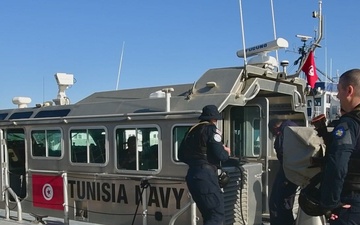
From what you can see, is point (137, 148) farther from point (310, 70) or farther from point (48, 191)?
point (310, 70)

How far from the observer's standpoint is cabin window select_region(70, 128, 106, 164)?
6.43 m

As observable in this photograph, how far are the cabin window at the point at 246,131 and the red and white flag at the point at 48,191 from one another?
2781 mm

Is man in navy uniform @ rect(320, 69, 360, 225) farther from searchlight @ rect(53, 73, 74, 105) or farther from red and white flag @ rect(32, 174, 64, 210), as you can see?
searchlight @ rect(53, 73, 74, 105)

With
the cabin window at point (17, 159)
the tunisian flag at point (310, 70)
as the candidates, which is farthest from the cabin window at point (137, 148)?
the tunisian flag at point (310, 70)

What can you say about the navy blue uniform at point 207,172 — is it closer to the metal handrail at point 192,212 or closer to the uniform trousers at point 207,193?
the uniform trousers at point 207,193

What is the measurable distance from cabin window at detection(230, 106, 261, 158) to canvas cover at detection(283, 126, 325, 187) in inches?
101

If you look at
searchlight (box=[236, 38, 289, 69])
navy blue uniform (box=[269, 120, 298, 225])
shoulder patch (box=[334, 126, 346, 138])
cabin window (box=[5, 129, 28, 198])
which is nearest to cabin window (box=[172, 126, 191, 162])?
navy blue uniform (box=[269, 120, 298, 225])

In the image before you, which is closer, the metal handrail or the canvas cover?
the canvas cover

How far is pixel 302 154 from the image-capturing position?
3336mm

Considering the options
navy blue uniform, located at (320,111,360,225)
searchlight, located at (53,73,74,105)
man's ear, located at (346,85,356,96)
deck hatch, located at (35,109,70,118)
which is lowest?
navy blue uniform, located at (320,111,360,225)

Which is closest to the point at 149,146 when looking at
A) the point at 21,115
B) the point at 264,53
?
the point at 264,53

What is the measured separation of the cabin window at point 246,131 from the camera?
615 cm

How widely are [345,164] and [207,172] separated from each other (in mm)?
2165

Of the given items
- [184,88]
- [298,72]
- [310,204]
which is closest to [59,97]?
[184,88]
